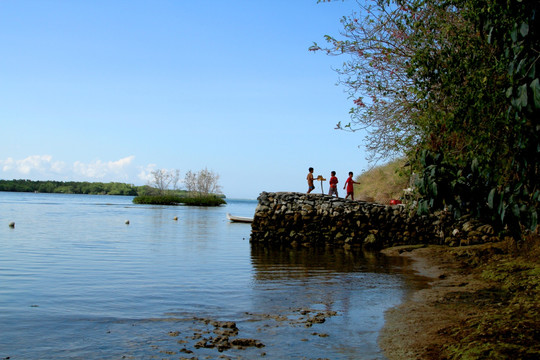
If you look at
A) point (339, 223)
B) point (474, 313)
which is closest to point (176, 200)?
point (339, 223)

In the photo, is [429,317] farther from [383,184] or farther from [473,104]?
[383,184]

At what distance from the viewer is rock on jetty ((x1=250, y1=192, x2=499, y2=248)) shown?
23.4m

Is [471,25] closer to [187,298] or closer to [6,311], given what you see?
[187,298]

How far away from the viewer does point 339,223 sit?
2425 cm

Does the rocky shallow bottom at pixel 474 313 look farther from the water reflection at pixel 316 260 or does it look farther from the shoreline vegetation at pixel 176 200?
the shoreline vegetation at pixel 176 200

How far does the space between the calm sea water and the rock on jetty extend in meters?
3.58

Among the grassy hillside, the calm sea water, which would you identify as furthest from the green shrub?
the calm sea water

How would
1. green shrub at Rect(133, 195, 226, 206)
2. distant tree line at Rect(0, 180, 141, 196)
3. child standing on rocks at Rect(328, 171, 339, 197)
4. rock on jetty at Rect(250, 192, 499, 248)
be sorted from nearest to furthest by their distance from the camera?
rock on jetty at Rect(250, 192, 499, 248) → child standing on rocks at Rect(328, 171, 339, 197) → green shrub at Rect(133, 195, 226, 206) → distant tree line at Rect(0, 180, 141, 196)

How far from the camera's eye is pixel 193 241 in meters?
25.5

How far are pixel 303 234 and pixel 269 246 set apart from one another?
1757 millimetres

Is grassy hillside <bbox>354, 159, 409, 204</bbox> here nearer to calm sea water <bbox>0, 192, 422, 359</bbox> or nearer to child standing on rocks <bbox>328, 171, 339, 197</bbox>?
child standing on rocks <bbox>328, 171, 339, 197</bbox>

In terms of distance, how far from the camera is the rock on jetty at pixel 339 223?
23.4m

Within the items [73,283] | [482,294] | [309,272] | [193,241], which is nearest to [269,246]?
[193,241]

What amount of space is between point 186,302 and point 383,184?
89.1ft
